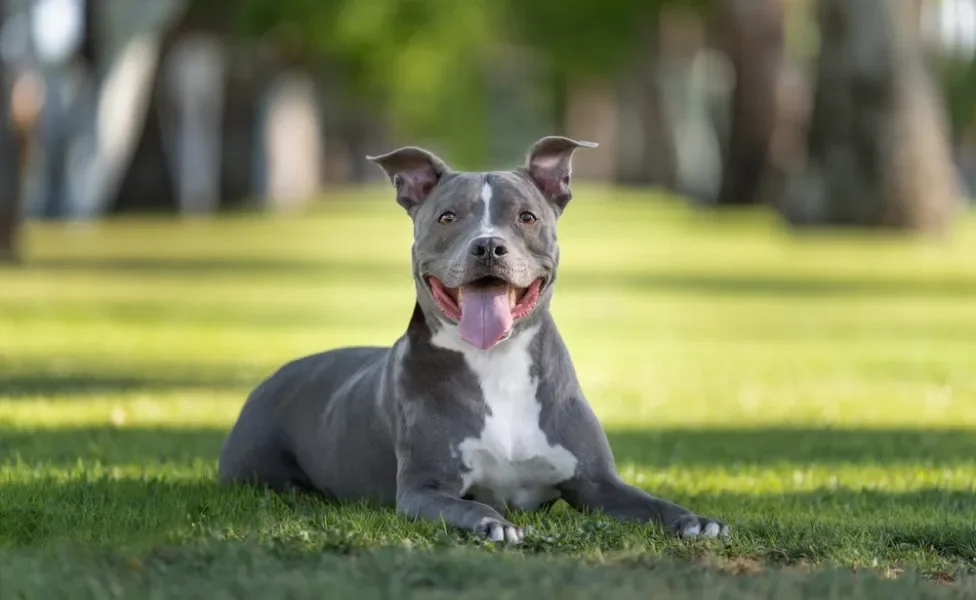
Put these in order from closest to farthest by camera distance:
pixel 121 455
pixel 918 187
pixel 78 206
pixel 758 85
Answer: pixel 121 455, pixel 918 187, pixel 78 206, pixel 758 85

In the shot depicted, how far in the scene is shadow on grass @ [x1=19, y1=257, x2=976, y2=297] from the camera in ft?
75.4

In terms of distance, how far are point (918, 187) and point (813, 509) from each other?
26.7 metres

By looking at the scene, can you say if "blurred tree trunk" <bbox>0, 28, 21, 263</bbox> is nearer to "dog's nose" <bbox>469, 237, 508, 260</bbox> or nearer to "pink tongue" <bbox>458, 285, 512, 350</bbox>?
"pink tongue" <bbox>458, 285, 512, 350</bbox>

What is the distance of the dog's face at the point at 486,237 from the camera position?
6.79 m

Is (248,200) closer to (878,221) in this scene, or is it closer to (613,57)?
(613,57)

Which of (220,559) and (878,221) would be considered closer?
(220,559)

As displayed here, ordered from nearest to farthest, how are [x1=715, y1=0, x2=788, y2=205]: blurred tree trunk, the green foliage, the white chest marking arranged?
the white chest marking < the green foliage < [x1=715, y1=0, x2=788, y2=205]: blurred tree trunk

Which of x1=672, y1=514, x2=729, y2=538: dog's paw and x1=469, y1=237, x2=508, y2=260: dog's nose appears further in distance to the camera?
x1=469, y1=237, x2=508, y2=260: dog's nose

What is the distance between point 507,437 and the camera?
22.8 feet

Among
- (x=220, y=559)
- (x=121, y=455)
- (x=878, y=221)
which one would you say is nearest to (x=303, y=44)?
(x=878, y=221)

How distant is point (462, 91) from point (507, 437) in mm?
80926

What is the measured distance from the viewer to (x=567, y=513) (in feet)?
23.2

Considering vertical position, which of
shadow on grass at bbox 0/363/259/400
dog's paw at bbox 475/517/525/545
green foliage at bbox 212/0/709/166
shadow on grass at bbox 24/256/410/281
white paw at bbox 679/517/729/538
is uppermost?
green foliage at bbox 212/0/709/166

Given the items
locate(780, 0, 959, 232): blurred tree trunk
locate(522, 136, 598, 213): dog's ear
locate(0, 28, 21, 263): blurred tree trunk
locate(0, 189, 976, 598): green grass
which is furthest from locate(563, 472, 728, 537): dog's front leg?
locate(780, 0, 959, 232): blurred tree trunk
